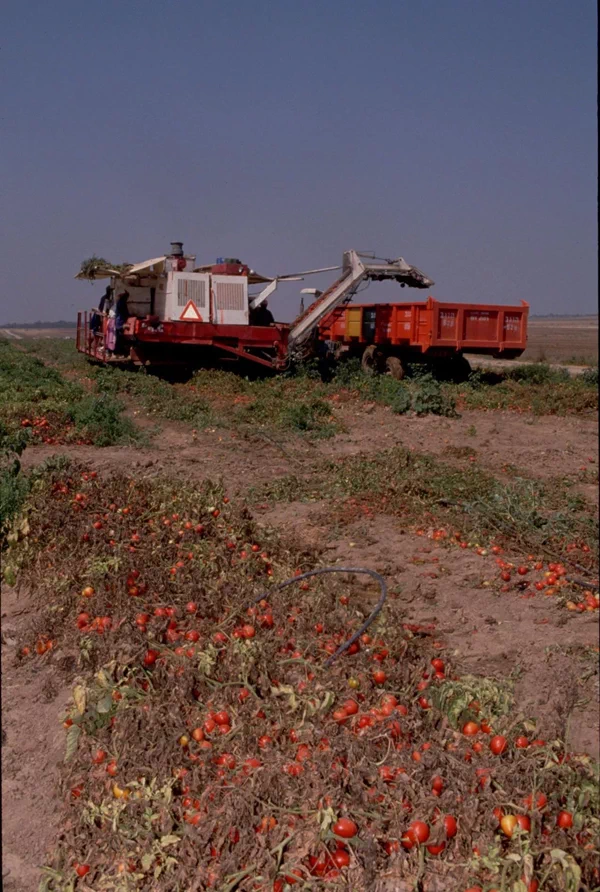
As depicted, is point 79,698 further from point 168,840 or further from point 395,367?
point 395,367

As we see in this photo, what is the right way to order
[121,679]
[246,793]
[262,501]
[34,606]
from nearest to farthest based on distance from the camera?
[246,793] → [121,679] → [34,606] → [262,501]

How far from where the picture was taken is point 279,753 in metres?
3.72

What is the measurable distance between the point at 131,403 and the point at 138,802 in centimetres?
1205

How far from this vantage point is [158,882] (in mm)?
3201

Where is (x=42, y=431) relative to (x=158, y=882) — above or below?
above

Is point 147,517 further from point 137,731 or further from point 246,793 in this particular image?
point 246,793

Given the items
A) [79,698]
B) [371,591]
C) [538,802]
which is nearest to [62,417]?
[371,591]

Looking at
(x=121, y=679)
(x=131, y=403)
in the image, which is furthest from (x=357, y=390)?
(x=121, y=679)

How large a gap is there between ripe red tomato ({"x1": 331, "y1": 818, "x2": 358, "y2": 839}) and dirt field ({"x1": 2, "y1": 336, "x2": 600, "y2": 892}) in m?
0.13

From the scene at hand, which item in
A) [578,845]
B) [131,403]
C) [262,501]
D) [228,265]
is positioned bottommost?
[578,845]

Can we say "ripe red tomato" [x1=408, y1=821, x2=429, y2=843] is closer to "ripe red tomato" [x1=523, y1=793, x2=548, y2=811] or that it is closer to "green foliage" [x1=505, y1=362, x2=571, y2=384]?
"ripe red tomato" [x1=523, y1=793, x2=548, y2=811]

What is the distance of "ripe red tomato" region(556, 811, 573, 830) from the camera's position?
3168 millimetres

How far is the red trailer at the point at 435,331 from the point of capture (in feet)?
56.3

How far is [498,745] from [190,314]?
1566 cm
